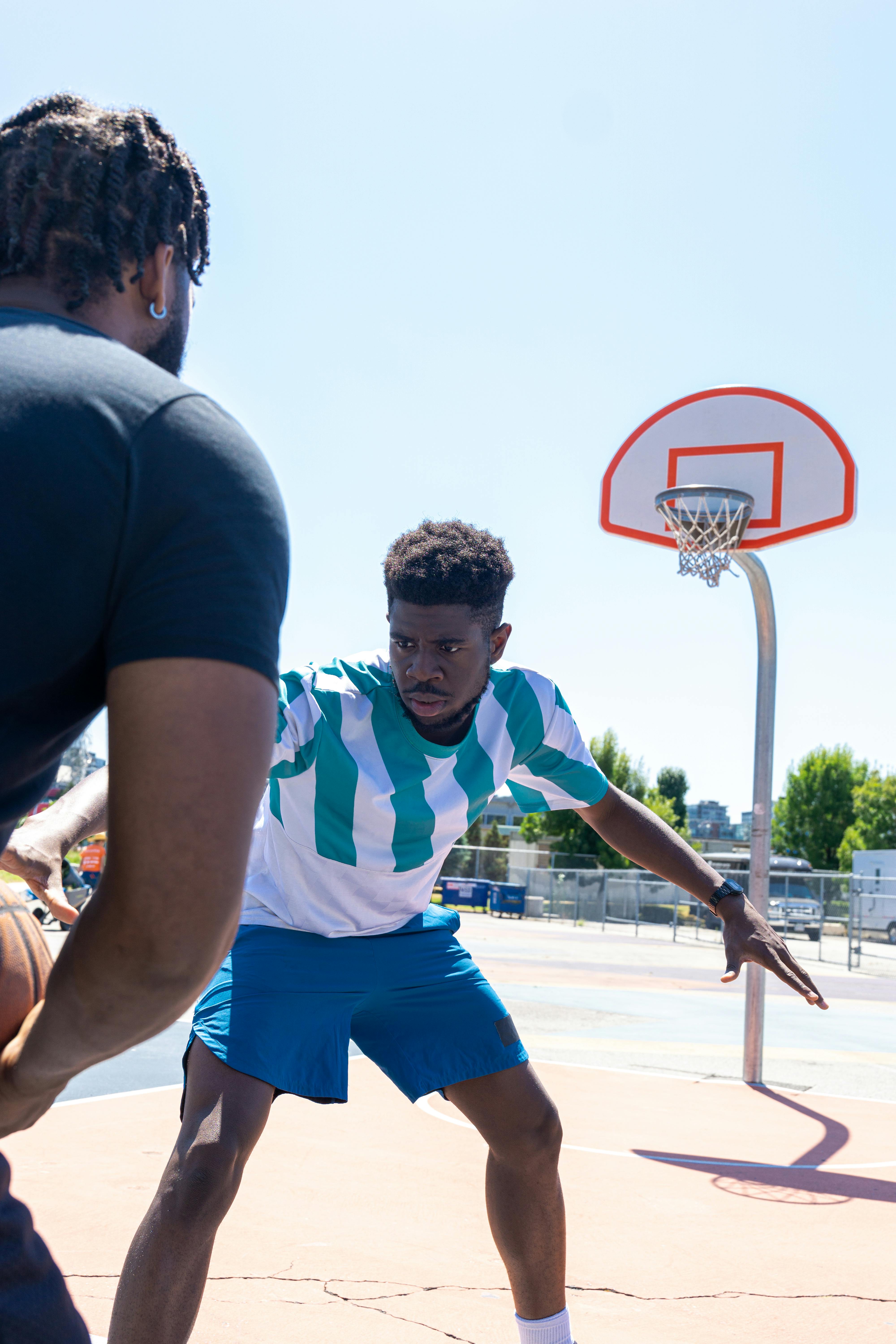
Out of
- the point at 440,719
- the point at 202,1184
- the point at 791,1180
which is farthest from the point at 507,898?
the point at 202,1184

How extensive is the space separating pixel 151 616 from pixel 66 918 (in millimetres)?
883

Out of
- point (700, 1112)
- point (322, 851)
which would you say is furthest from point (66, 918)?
point (700, 1112)

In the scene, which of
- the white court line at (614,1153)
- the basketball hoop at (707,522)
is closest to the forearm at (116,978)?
the white court line at (614,1153)

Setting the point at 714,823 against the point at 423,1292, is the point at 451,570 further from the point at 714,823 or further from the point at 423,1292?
the point at 714,823

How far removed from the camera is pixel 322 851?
300cm

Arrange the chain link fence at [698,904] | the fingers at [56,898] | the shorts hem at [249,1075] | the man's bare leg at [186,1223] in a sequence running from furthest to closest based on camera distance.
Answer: the chain link fence at [698,904] → the shorts hem at [249,1075] → the man's bare leg at [186,1223] → the fingers at [56,898]

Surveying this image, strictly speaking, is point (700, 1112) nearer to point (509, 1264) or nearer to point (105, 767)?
point (509, 1264)

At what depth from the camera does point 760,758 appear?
7.73 meters

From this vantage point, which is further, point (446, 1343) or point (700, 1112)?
point (700, 1112)

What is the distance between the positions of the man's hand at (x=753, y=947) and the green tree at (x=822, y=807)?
58.6m

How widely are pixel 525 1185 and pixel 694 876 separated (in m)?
0.96

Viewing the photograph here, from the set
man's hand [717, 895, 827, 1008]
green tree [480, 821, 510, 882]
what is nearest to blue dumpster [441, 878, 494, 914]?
green tree [480, 821, 510, 882]

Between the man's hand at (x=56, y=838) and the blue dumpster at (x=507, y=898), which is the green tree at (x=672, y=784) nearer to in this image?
the blue dumpster at (x=507, y=898)

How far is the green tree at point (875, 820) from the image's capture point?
175ft
